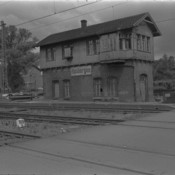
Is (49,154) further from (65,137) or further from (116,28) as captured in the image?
(116,28)

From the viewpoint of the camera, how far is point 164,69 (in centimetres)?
7306

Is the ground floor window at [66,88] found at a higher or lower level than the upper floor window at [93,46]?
lower

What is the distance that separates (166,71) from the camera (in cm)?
7069

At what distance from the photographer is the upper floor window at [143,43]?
28500 millimetres

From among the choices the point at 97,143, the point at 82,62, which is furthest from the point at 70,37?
the point at 97,143

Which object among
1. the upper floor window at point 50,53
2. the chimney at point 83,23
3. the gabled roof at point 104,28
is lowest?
the upper floor window at point 50,53

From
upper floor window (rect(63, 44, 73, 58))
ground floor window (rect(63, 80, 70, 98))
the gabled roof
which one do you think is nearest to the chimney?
the gabled roof

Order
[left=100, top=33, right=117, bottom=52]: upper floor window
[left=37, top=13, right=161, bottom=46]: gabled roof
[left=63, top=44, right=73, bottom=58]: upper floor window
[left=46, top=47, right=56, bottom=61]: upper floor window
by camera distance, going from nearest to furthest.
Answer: [left=37, top=13, right=161, bottom=46]: gabled roof < [left=100, top=33, right=117, bottom=52]: upper floor window < [left=63, top=44, right=73, bottom=58]: upper floor window < [left=46, top=47, right=56, bottom=61]: upper floor window

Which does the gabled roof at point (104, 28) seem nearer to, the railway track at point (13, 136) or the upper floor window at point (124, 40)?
the upper floor window at point (124, 40)

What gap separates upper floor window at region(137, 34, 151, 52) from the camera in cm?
2850

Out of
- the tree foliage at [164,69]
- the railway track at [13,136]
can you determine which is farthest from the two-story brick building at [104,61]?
the tree foliage at [164,69]

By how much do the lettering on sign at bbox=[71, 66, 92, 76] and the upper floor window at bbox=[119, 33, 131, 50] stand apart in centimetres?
452

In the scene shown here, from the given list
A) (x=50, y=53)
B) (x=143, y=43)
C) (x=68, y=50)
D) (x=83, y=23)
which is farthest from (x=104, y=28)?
(x=50, y=53)

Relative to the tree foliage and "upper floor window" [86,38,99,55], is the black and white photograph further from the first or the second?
the tree foliage
